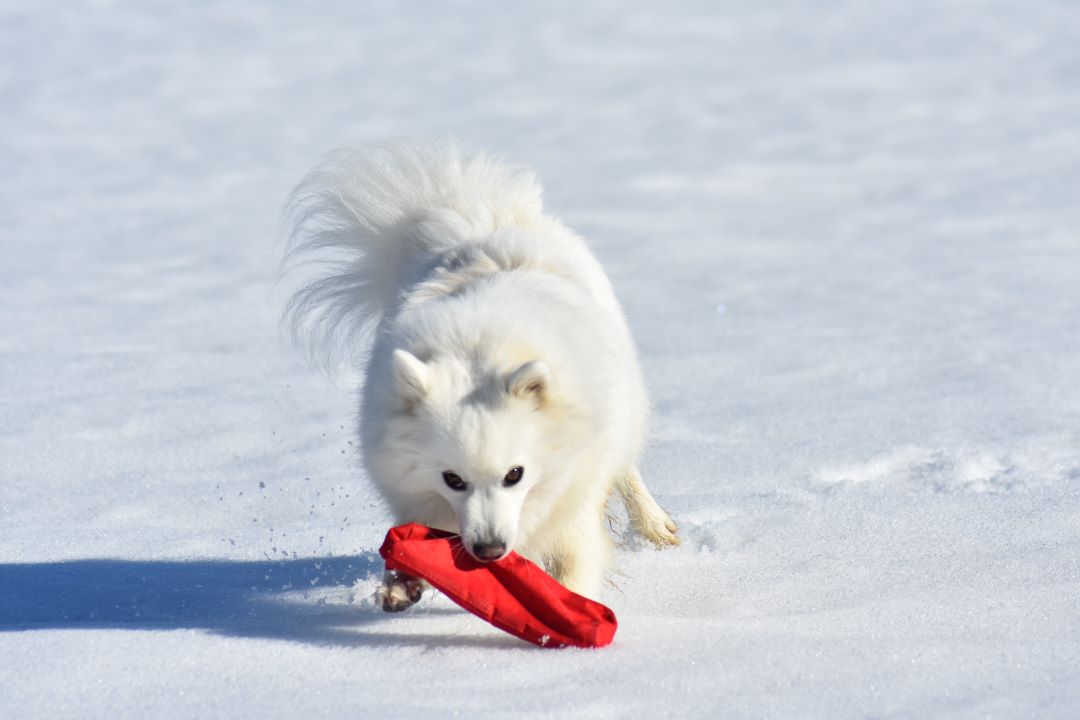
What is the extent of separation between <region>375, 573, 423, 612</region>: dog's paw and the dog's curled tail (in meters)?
1.11

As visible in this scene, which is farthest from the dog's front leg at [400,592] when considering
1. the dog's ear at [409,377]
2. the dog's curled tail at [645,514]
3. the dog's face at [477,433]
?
the dog's curled tail at [645,514]

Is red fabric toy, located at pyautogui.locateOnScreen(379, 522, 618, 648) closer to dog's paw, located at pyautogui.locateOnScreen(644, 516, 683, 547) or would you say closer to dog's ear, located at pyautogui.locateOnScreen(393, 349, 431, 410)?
dog's ear, located at pyautogui.locateOnScreen(393, 349, 431, 410)

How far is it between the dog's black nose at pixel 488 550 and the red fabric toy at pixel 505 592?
0.40 ft

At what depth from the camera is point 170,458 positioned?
6180 millimetres

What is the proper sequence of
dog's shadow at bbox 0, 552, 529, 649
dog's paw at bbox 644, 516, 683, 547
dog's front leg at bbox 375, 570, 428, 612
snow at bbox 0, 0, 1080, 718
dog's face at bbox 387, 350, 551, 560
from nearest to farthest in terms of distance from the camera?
snow at bbox 0, 0, 1080, 718
dog's face at bbox 387, 350, 551, 560
dog's shadow at bbox 0, 552, 529, 649
dog's front leg at bbox 375, 570, 428, 612
dog's paw at bbox 644, 516, 683, 547

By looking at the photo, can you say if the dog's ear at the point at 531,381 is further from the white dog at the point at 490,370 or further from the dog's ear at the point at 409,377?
the dog's ear at the point at 409,377

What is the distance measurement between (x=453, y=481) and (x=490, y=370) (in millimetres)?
341

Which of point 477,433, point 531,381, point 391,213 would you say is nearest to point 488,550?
point 477,433

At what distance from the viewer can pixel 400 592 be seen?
4156 mm

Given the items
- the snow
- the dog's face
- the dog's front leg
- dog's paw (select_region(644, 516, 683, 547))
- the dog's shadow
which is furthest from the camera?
dog's paw (select_region(644, 516, 683, 547))

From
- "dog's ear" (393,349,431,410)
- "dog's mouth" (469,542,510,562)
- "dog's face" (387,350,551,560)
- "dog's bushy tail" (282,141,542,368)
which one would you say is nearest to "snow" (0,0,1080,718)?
"dog's mouth" (469,542,510,562)

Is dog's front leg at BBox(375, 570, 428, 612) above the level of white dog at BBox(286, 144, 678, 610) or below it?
below

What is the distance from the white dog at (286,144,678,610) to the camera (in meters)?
3.79

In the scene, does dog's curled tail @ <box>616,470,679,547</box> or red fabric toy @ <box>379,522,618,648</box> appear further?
dog's curled tail @ <box>616,470,679,547</box>
